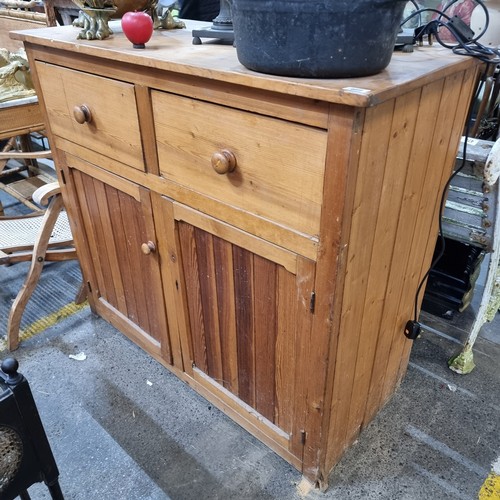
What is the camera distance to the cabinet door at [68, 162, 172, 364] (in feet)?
4.85

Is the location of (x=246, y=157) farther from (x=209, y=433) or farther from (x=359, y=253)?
(x=209, y=433)

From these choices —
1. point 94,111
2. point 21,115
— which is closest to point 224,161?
point 94,111

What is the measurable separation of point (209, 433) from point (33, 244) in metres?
1.06

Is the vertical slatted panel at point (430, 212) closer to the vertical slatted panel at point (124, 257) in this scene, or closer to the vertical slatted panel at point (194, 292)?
the vertical slatted panel at point (194, 292)

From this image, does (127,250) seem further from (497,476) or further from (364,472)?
(497,476)

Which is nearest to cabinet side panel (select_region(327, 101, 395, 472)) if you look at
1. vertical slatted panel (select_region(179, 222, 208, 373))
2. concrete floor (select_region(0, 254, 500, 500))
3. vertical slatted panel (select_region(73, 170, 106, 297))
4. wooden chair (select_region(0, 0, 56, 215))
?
concrete floor (select_region(0, 254, 500, 500))

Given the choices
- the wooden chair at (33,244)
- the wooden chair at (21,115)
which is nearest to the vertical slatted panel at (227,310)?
the wooden chair at (33,244)

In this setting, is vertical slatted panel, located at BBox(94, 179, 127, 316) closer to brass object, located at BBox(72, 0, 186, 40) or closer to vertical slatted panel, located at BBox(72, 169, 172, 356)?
vertical slatted panel, located at BBox(72, 169, 172, 356)

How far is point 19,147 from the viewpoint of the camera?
3.39 meters

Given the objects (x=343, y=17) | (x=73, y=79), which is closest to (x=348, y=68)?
(x=343, y=17)

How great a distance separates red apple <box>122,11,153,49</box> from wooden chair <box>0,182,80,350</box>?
79 cm

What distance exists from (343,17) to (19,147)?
3197mm

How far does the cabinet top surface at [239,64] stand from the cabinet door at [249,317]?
372 millimetres

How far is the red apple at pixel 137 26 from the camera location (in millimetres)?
1155
